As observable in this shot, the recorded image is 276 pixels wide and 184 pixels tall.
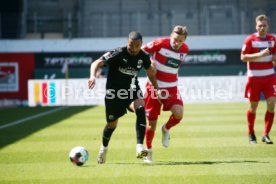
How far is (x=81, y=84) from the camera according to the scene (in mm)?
24312

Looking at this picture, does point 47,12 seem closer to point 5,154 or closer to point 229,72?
point 229,72

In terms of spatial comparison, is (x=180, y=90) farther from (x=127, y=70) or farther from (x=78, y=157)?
(x=78, y=157)

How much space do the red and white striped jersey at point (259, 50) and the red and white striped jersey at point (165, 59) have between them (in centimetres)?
202

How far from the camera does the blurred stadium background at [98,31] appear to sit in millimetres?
27953

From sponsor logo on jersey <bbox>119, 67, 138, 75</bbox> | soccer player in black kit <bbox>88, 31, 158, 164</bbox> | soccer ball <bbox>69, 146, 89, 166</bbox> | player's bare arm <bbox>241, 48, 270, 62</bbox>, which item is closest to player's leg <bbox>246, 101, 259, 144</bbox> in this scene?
player's bare arm <bbox>241, 48, 270, 62</bbox>

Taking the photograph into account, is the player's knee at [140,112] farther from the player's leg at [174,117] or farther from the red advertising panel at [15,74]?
the red advertising panel at [15,74]

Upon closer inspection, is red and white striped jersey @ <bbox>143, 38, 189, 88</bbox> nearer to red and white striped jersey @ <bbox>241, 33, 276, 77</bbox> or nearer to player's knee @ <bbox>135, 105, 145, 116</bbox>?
player's knee @ <bbox>135, 105, 145, 116</bbox>

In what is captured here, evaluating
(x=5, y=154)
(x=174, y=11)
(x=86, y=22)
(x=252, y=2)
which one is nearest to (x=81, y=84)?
(x=86, y=22)

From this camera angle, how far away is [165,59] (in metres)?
8.58

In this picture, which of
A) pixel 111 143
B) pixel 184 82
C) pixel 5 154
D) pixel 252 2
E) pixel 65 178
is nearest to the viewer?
pixel 65 178

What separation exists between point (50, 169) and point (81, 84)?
1681cm

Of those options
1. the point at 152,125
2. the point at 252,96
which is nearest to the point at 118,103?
the point at 152,125

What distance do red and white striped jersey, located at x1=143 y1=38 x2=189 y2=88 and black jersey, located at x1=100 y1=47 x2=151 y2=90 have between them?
19.3 inches

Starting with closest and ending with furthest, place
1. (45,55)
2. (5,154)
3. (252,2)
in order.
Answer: (5,154), (45,55), (252,2)
